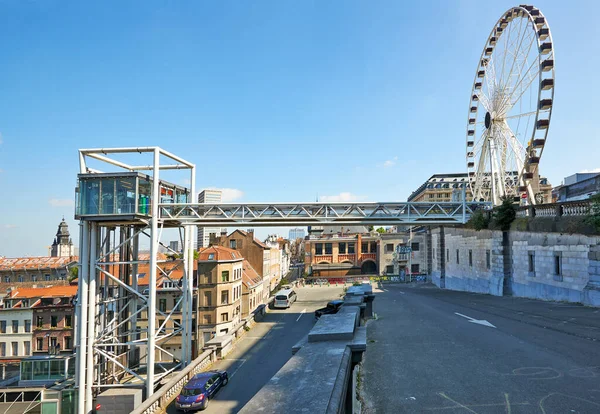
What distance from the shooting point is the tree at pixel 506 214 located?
25.9 metres

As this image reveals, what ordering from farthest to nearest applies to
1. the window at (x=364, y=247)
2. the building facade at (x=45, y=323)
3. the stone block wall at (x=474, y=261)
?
the window at (x=364, y=247)
the building facade at (x=45, y=323)
the stone block wall at (x=474, y=261)

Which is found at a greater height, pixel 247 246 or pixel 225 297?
pixel 247 246

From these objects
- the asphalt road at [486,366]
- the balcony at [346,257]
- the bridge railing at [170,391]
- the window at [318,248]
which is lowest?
the bridge railing at [170,391]

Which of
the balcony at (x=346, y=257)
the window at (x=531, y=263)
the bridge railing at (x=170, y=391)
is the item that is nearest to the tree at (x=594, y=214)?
the window at (x=531, y=263)

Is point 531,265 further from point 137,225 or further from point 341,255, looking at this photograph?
point 341,255

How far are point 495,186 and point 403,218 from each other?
15857 mm

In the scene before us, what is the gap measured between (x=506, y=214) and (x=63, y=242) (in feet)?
543

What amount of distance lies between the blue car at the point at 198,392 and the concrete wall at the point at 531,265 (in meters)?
17.7

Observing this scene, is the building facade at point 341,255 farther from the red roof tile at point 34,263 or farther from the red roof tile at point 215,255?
the red roof tile at point 34,263

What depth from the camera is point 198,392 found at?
17359 mm

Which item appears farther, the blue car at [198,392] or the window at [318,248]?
the window at [318,248]

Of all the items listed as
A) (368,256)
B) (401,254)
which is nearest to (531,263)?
(401,254)

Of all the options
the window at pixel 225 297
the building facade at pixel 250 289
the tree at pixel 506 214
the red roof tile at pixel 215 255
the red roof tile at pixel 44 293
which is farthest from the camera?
the red roof tile at pixel 44 293

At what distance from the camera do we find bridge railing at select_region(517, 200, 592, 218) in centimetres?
1833
